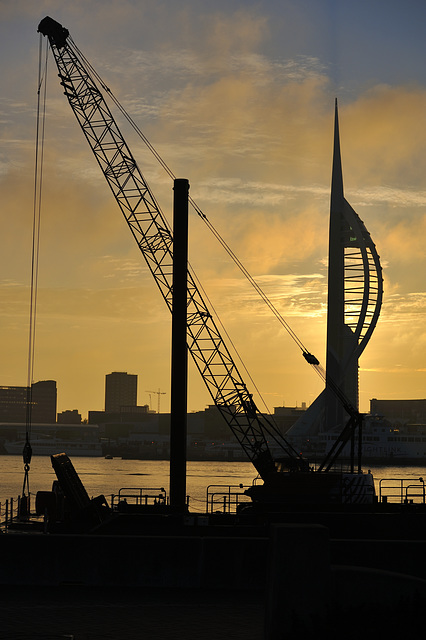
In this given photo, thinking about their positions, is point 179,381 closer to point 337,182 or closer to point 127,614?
point 127,614

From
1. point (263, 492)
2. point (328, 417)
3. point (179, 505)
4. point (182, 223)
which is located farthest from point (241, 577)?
point (328, 417)

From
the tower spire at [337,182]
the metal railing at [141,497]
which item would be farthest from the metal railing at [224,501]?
the tower spire at [337,182]

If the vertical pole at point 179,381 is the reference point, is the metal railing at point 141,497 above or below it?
below

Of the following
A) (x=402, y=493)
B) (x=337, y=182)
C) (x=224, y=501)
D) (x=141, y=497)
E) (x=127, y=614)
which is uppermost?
(x=337, y=182)

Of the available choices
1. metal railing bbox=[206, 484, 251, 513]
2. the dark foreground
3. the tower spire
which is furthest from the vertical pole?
the tower spire

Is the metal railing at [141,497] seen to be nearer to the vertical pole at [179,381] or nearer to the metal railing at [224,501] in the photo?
the vertical pole at [179,381]

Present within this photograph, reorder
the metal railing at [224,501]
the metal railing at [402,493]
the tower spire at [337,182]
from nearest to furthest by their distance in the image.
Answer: the metal railing at [224,501] → the metal railing at [402,493] → the tower spire at [337,182]

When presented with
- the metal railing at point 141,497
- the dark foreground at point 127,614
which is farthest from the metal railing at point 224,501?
the dark foreground at point 127,614

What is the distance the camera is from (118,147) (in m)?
69.0

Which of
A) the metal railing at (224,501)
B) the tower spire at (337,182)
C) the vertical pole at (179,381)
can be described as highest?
the tower spire at (337,182)

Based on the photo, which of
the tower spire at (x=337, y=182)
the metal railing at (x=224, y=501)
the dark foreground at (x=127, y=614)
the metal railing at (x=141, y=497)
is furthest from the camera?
the tower spire at (x=337, y=182)

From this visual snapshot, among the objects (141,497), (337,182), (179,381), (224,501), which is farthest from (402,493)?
(337,182)

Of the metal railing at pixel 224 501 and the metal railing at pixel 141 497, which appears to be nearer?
the metal railing at pixel 141 497

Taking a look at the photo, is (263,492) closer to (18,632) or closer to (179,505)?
(179,505)
